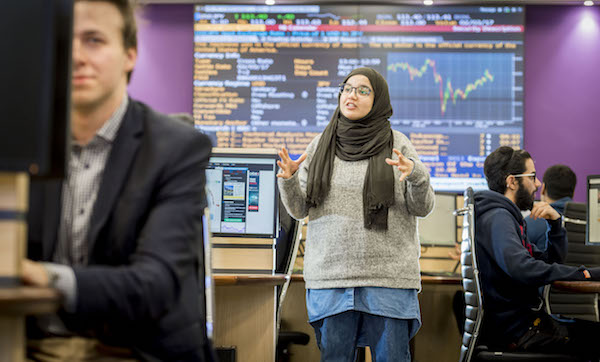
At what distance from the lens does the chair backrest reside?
9.78 feet

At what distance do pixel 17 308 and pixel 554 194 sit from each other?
422 cm

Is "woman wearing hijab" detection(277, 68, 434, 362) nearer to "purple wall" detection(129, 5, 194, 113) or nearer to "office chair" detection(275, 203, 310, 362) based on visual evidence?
"office chair" detection(275, 203, 310, 362)

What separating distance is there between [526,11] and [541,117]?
3.38 ft

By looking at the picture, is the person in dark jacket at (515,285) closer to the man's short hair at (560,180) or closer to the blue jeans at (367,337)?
the blue jeans at (367,337)

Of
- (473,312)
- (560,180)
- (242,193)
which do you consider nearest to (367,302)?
(242,193)

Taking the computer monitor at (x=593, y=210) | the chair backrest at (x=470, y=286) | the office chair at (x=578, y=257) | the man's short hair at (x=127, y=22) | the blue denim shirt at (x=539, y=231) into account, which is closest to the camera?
the man's short hair at (x=127, y=22)

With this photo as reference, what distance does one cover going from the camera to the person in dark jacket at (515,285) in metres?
2.98

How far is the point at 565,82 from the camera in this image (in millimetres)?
6512

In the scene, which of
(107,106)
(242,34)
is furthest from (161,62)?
(107,106)

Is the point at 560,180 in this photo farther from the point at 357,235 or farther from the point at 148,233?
the point at 148,233

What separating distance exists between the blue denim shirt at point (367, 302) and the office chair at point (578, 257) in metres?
1.89

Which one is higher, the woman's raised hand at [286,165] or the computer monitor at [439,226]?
the woman's raised hand at [286,165]

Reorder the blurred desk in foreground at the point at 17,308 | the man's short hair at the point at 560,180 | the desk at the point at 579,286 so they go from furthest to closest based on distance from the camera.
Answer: the man's short hair at the point at 560,180 < the desk at the point at 579,286 < the blurred desk in foreground at the point at 17,308

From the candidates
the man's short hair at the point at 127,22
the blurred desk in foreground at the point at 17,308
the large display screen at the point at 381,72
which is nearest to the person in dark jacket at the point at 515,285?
the man's short hair at the point at 127,22
